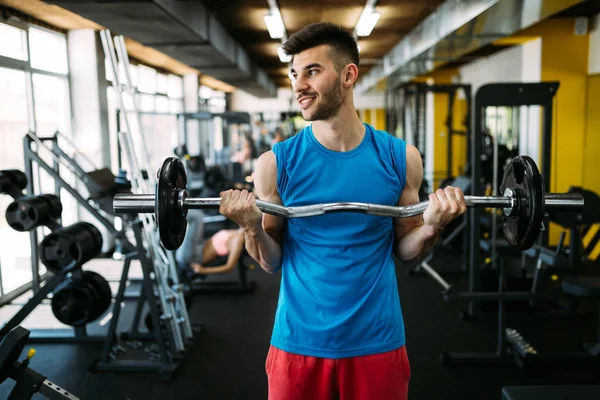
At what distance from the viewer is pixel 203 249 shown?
3953 mm

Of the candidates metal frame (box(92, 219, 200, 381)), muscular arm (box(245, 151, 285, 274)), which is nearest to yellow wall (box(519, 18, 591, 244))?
metal frame (box(92, 219, 200, 381))

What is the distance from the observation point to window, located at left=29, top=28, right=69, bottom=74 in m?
4.77

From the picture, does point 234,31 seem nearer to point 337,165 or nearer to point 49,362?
point 49,362

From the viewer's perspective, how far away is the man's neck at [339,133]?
1.23 metres

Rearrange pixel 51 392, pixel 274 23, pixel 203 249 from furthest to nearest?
pixel 274 23 → pixel 203 249 → pixel 51 392

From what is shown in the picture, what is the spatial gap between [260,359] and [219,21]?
385 centimetres

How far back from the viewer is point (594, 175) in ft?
17.9

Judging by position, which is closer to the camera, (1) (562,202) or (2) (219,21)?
(1) (562,202)

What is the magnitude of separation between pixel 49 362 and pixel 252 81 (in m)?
6.69

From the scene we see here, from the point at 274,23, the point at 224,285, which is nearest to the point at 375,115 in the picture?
the point at 274,23

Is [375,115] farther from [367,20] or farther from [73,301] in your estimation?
[73,301]

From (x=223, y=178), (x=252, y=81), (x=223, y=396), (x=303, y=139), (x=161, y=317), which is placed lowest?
(x=223, y=396)

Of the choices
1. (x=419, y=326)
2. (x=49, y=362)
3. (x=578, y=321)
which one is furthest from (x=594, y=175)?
(x=49, y=362)

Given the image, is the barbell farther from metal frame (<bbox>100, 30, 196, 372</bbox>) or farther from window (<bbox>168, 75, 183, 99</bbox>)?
window (<bbox>168, 75, 183, 99</bbox>)
